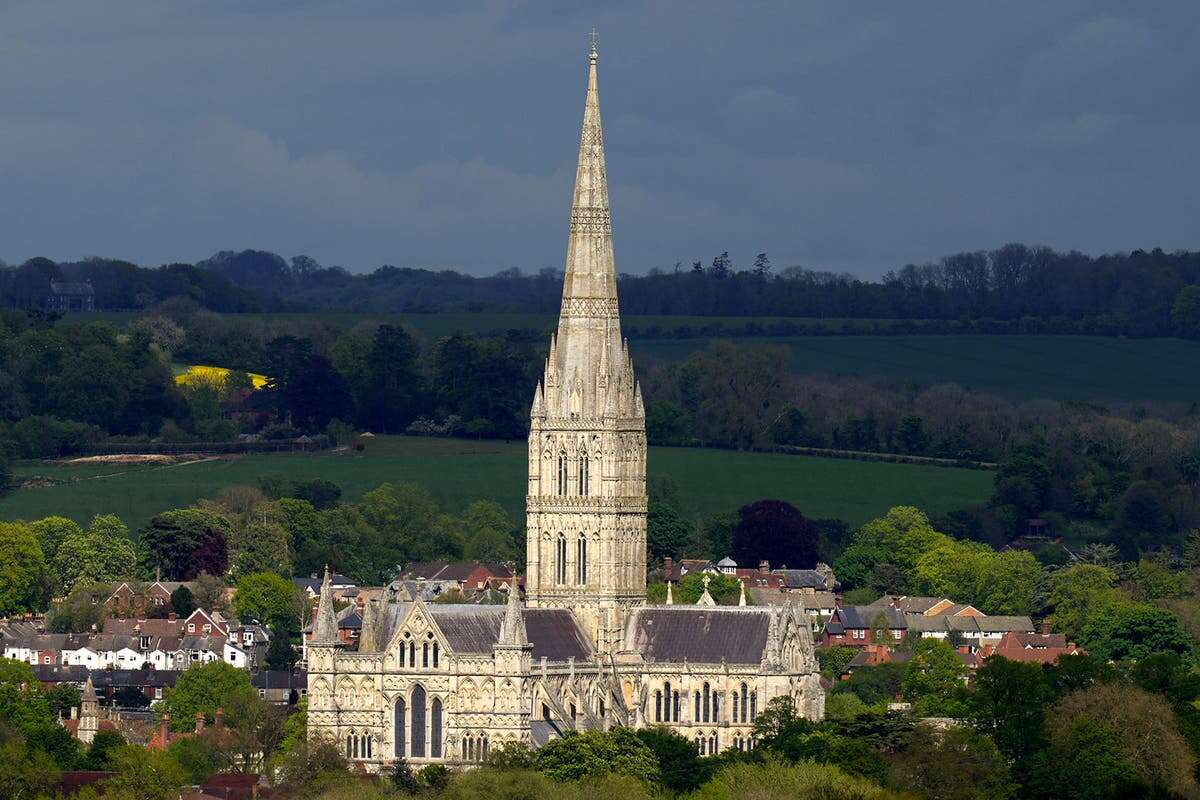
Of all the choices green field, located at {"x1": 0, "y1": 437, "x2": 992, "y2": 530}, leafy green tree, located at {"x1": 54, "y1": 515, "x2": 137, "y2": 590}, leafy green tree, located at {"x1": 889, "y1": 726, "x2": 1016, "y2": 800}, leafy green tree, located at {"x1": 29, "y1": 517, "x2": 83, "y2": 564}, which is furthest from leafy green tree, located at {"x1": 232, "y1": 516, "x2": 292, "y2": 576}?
leafy green tree, located at {"x1": 889, "y1": 726, "x2": 1016, "y2": 800}

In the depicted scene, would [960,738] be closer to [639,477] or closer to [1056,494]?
[639,477]

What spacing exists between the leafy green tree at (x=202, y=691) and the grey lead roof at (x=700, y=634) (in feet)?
51.3

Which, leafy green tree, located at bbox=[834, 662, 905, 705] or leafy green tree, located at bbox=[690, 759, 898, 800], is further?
leafy green tree, located at bbox=[834, 662, 905, 705]

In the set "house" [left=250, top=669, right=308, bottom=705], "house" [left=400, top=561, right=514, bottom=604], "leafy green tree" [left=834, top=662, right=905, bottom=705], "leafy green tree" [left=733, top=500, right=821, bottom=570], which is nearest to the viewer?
"leafy green tree" [left=834, top=662, right=905, bottom=705]

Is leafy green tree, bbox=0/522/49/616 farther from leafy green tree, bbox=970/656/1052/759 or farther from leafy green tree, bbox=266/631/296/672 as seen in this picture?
Result: leafy green tree, bbox=970/656/1052/759

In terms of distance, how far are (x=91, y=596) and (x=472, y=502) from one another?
26602mm

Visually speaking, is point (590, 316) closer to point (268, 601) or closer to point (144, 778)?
point (144, 778)

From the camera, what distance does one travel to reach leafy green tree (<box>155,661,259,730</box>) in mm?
120062

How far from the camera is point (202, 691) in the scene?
122000 mm

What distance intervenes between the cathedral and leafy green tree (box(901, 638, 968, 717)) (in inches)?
214

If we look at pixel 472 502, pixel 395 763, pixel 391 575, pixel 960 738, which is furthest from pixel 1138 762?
pixel 472 502

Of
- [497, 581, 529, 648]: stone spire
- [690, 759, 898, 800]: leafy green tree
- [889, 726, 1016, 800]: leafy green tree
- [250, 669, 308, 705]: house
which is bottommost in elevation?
[250, 669, 308, 705]: house

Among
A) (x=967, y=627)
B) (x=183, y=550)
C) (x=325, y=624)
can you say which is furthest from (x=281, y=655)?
(x=325, y=624)

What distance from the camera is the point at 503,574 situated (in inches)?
6156
